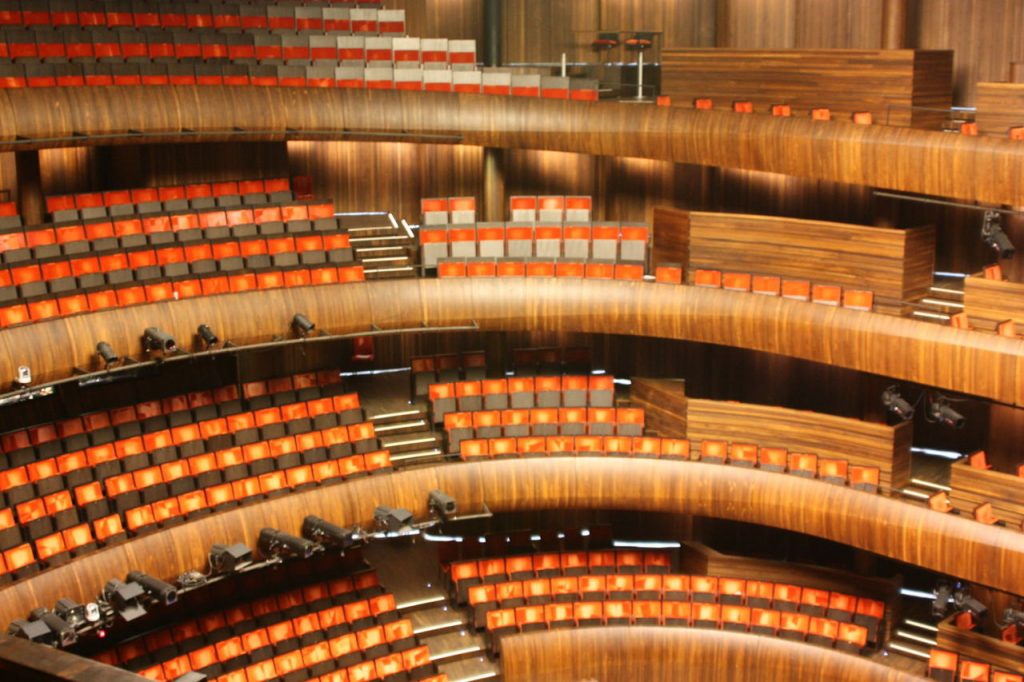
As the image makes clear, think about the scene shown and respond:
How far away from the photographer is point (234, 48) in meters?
7.85

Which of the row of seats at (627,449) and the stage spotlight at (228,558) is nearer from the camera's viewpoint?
the stage spotlight at (228,558)

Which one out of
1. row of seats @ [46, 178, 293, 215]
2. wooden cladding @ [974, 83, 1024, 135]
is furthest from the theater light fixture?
wooden cladding @ [974, 83, 1024, 135]

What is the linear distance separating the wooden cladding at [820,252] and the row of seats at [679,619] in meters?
1.88

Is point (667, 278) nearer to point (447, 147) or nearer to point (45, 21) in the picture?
point (447, 147)

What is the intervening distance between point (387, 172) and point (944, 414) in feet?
13.5

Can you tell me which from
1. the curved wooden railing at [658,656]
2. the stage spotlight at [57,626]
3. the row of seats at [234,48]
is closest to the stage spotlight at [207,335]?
the stage spotlight at [57,626]

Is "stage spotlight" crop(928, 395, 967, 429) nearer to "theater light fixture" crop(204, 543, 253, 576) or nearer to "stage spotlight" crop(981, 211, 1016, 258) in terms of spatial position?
"stage spotlight" crop(981, 211, 1016, 258)

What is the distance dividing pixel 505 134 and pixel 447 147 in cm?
90

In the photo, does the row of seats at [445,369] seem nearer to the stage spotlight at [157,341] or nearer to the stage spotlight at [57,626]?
the stage spotlight at [157,341]

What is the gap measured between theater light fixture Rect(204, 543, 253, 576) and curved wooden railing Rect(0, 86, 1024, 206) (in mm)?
2511

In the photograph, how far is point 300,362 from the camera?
26.3 ft

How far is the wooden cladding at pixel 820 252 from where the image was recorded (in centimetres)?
683

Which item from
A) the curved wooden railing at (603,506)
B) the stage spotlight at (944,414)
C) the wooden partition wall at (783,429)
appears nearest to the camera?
the curved wooden railing at (603,506)

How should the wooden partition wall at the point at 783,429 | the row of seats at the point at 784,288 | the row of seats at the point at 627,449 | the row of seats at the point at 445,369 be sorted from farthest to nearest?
the row of seats at the point at 445,369
the row of seats at the point at 627,449
the wooden partition wall at the point at 783,429
the row of seats at the point at 784,288
